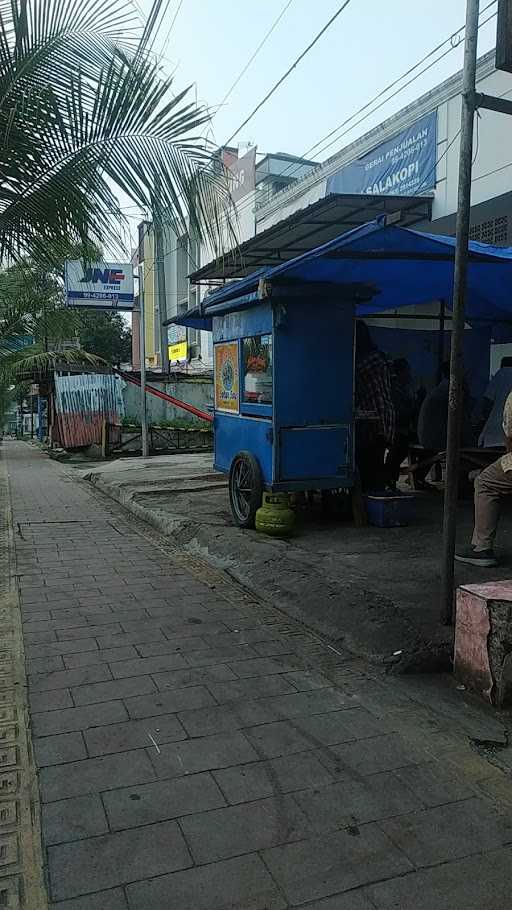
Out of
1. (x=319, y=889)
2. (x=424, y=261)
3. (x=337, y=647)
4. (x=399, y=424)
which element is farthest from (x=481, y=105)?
(x=399, y=424)

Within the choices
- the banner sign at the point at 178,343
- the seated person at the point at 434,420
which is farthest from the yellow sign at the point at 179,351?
the seated person at the point at 434,420

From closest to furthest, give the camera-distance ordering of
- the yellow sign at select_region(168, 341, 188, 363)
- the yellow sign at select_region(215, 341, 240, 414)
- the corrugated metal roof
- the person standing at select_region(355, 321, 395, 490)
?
1. the person standing at select_region(355, 321, 395, 490)
2. the yellow sign at select_region(215, 341, 240, 414)
3. the corrugated metal roof
4. the yellow sign at select_region(168, 341, 188, 363)

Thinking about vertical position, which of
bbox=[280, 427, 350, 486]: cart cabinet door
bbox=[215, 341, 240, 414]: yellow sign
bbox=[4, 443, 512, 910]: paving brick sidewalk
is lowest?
bbox=[4, 443, 512, 910]: paving brick sidewalk

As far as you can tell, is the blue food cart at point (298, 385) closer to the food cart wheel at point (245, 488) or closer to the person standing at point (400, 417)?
the food cart wheel at point (245, 488)

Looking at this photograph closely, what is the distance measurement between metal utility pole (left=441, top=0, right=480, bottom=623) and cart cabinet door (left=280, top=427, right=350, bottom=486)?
2688 mm

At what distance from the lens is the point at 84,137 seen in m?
3.98

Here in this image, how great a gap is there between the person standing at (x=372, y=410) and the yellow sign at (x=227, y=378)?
131 centimetres

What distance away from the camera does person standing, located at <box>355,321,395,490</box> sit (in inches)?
279

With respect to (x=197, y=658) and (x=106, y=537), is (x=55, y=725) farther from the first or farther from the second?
(x=106, y=537)

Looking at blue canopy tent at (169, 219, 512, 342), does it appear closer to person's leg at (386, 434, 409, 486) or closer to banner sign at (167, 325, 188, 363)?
person's leg at (386, 434, 409, 486)

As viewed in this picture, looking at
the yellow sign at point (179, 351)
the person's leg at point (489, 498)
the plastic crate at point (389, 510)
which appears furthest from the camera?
the yellow sign at point (179, 351)

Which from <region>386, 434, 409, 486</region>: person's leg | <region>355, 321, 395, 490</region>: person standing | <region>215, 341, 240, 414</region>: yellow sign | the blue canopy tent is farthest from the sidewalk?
the blue canopy tent

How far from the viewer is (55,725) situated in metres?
3.21

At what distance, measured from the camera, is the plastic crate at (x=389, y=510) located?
6922 mm
